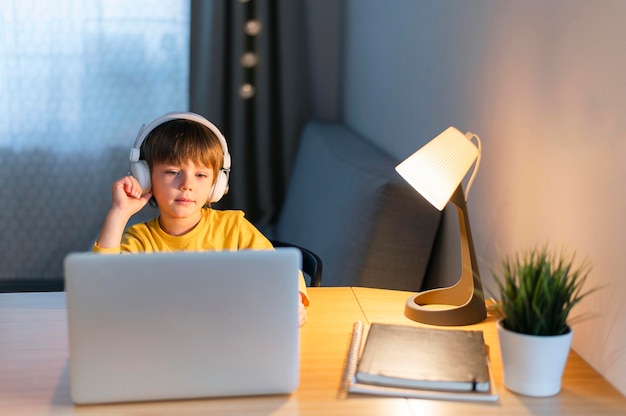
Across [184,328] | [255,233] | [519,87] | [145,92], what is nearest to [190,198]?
[255,233]

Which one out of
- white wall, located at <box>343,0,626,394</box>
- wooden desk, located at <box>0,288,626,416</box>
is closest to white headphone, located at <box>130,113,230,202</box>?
wooden desk, located at <box>0,288,626,416</box>

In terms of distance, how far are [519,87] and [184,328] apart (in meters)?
0.80

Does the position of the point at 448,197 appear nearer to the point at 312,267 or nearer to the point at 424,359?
the point at 424,359

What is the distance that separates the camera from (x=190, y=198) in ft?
4.71

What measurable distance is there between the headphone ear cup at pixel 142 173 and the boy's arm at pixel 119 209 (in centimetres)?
1

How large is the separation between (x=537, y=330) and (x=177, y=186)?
2.24 ft

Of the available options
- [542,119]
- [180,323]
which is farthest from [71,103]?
[180,323]

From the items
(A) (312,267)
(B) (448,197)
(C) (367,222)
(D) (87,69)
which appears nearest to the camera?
(B) (448,197)

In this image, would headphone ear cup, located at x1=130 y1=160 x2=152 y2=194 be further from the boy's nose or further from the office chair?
the office chair

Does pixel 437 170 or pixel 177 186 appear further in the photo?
pixel 177 186

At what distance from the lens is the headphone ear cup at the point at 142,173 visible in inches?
56.2

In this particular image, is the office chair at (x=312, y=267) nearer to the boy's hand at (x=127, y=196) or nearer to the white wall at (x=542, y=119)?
the white wall at (x=542, y=119)

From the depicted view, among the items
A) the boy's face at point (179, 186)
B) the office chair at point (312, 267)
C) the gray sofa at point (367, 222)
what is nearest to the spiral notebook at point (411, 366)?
the boy's face at point (179, 186)

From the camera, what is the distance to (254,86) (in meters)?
3.26
